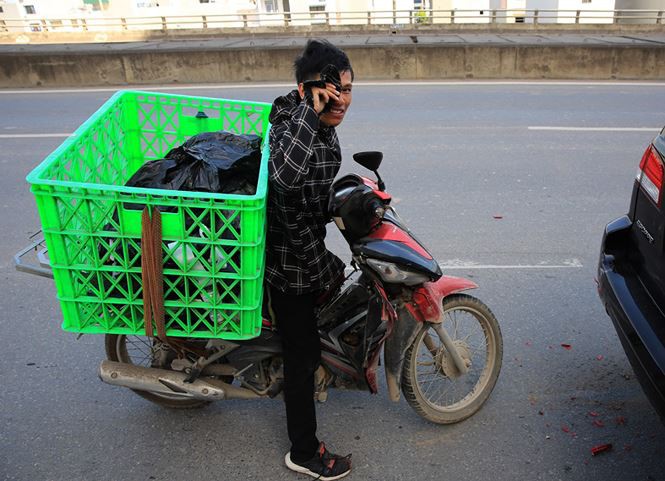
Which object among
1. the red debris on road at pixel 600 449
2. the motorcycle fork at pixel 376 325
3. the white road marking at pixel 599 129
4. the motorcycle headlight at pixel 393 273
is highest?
the motorcycle headlight at pixel 393 273

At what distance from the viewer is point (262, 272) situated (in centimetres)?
239

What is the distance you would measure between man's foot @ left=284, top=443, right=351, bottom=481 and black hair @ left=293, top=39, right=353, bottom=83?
5.25ft

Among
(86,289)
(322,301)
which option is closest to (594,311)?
(322,301)

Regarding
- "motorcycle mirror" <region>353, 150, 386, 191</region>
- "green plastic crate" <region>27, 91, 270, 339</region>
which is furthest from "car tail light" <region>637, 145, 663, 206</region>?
"green plastic crate" <region>27, 91, 270, 339</region>

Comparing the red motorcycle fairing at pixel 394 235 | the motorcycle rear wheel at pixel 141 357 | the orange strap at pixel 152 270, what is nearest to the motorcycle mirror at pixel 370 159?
the red motorcycle fairing at pixel 394 235

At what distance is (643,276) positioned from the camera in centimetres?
277

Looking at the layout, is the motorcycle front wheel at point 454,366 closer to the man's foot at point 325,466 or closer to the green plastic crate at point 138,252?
the man's foot at point 325,466

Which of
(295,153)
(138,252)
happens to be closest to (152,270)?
(138,252)

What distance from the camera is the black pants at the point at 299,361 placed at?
257 centimetres

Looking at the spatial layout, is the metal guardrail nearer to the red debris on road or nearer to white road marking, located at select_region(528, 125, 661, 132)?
white road marking, located at select_region(528, 125, 661, 132)

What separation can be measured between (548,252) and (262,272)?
3.03 meters

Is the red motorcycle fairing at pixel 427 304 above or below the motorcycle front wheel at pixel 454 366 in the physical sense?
above

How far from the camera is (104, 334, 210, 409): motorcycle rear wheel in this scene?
9.78 ft

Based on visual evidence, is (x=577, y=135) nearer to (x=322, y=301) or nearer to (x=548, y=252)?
(x=548, y=252)
